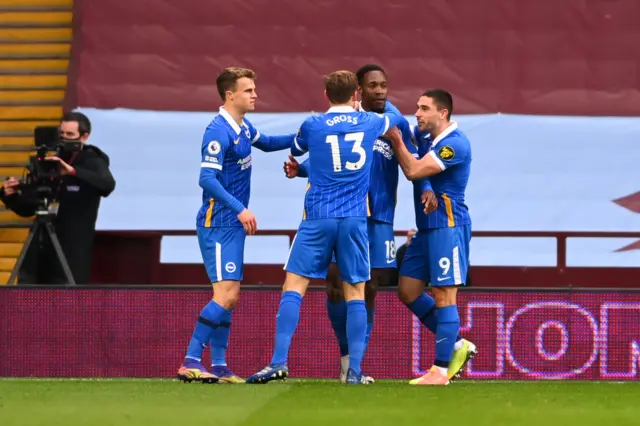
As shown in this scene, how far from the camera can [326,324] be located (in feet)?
31.4

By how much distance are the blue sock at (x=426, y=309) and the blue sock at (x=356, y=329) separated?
2.13 ft

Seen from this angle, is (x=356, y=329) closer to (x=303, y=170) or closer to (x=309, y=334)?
(x=303, y=170)

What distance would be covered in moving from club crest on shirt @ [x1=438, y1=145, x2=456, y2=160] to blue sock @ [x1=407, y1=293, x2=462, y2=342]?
2.99 feet

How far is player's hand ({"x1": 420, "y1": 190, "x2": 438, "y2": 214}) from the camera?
26.5ft

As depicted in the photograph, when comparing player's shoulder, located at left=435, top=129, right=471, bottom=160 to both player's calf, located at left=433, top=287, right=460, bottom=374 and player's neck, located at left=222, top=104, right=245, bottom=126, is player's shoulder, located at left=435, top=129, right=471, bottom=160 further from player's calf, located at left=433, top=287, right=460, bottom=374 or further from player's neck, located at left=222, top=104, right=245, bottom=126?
player's neck, located at left=222, top=104, right=245, bottom=126

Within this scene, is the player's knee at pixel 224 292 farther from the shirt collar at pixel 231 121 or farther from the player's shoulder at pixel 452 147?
the player's shoulder at pixel 452 147

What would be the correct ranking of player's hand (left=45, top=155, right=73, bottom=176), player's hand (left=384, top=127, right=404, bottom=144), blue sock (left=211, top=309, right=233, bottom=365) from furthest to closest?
player's hand (left=45, top=155, right=73, bottom=176) < blue sock (left=211, top=309, right=233, bottom=365) < player's hand (left=384, top=127, right=404, bottom=144)

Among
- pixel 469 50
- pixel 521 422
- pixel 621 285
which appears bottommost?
pixel 521 422

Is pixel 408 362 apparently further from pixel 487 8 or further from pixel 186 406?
pixel 487 8

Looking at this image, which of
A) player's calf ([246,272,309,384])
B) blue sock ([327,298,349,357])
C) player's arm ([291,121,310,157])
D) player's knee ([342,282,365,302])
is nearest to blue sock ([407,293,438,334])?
blue sock ([327,298,349,357])

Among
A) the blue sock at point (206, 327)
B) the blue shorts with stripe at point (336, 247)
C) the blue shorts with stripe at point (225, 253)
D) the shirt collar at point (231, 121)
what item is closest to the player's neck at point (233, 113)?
the shirt collar at point (231, 121)

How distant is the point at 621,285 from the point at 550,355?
9.61 ft

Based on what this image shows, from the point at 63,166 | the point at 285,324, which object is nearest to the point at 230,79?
the point at 285,324

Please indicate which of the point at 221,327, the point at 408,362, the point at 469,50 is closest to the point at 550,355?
the point at 408,362
